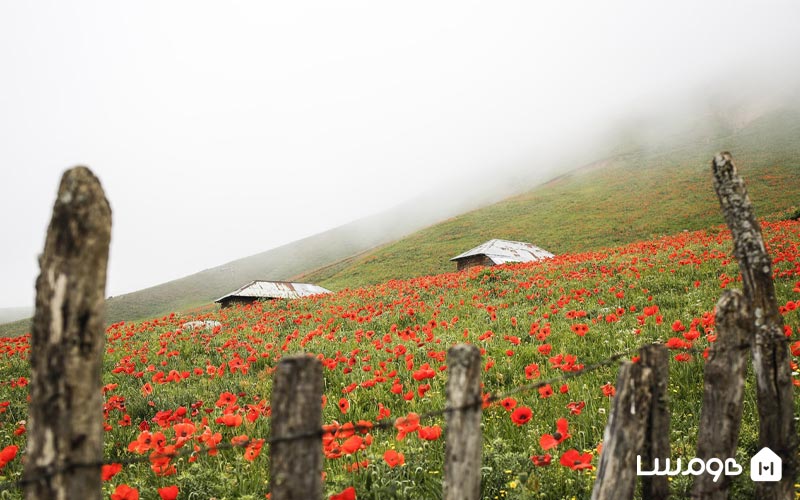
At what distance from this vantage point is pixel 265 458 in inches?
167

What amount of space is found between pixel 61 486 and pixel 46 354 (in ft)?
1.53

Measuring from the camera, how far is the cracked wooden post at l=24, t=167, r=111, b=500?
1.60 meters

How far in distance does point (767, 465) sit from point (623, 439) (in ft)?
4.21

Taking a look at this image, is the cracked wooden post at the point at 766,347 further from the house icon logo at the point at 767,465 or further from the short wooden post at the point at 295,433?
the short wooden post at the point at 295,433

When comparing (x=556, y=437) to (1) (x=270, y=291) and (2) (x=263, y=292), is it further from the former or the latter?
(1) (x=270, y=291)

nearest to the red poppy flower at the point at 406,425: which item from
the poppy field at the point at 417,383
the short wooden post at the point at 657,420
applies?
the poppy field at the point at 417,383

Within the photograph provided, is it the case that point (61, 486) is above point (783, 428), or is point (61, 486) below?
above

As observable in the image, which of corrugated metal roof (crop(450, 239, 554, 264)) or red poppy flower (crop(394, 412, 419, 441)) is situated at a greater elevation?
red poppy flower (crop(394, 412, 419, 441))

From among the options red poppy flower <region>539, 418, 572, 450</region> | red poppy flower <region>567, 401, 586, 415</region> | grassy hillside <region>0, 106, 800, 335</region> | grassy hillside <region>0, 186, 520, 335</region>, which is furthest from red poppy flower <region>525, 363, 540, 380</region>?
grassy hillside <region>0, 186, 520, 335</region>

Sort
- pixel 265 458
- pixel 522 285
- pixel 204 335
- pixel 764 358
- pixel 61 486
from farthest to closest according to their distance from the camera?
pixel 522 285 < pixel 204 335 < pixel 265 458 < pixel 764 358 < pixel 61 486

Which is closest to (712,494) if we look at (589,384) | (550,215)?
(589,384)

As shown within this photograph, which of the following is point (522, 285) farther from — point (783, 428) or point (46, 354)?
point (46, 354)

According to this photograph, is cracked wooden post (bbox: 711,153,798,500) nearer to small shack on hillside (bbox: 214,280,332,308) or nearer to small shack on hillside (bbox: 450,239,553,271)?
small shack on hillside (bbox: 450,239,553,271)

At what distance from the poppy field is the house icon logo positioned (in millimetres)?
449
